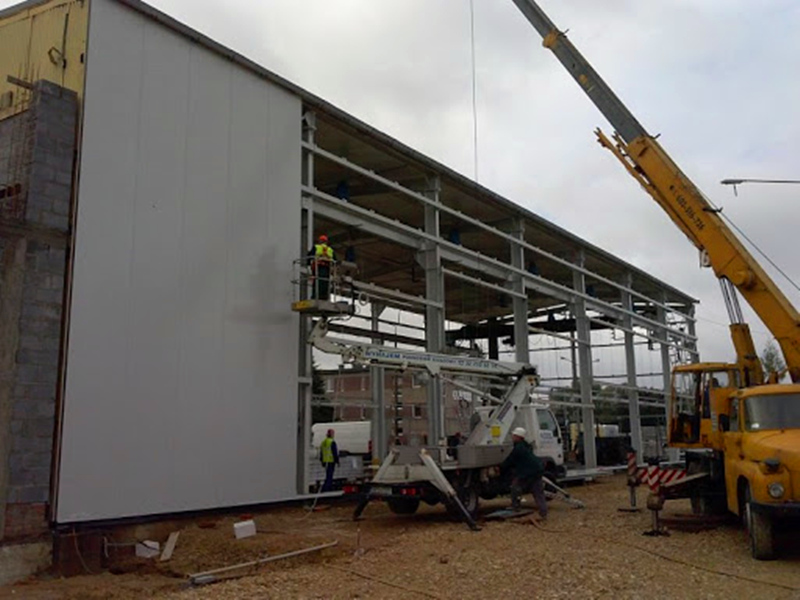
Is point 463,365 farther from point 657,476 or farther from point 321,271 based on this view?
point 657,476

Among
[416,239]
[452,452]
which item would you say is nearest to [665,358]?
[416,239]

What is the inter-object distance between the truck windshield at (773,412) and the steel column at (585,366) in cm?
1398

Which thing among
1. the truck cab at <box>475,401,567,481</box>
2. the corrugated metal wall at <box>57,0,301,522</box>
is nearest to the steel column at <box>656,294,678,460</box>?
the truck cab at <box>475,401,567,481</box>

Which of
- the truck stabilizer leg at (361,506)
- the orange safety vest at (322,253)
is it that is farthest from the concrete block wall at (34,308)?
the truck stabilizer leg at (361,506)

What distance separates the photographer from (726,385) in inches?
616

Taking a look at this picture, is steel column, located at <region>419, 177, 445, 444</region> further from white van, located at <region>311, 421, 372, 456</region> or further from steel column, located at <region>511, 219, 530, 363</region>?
white van, located at <region>311, 421, 372, 456</region>

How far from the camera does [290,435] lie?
50.0 ft

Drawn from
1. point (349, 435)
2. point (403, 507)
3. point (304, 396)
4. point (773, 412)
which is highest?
point (304, 396)

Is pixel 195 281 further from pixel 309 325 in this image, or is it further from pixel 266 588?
pixel 266 588

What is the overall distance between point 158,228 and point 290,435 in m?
4.88

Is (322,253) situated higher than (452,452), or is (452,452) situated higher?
(322,253)

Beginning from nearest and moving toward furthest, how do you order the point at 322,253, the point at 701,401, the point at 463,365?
the point at 322,253 → the point at 701,401 → the point at 463,365

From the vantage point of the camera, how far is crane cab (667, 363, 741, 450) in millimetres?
14352

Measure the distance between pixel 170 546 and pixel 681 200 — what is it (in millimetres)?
12471
